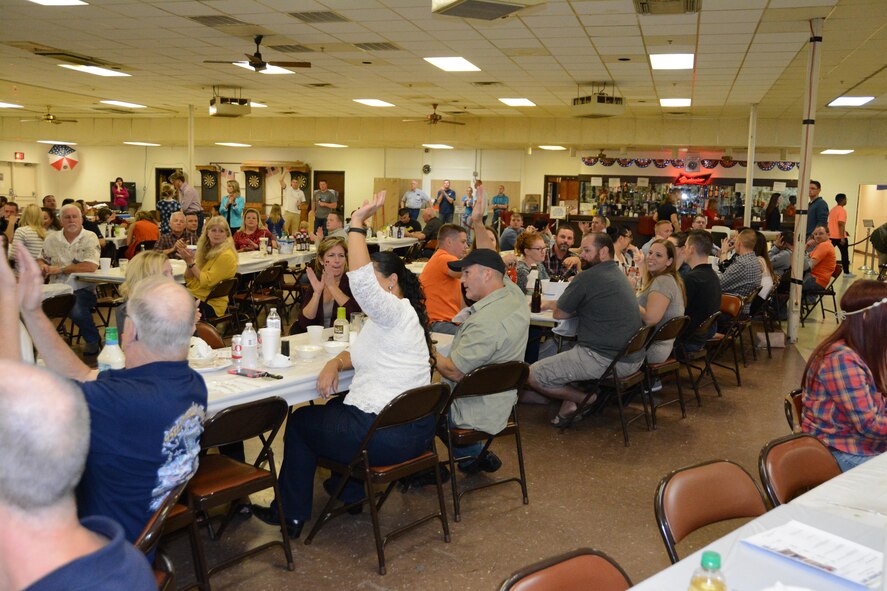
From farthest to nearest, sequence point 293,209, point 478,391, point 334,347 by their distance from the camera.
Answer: point 293,209 < point 334,347 < point 478,391

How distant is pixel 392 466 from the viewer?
3441mm

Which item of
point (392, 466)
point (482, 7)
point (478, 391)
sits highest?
point (482, 7)

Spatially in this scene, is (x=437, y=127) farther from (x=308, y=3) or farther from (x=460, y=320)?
(x=460, y=320)

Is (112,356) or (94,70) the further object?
(94,70)

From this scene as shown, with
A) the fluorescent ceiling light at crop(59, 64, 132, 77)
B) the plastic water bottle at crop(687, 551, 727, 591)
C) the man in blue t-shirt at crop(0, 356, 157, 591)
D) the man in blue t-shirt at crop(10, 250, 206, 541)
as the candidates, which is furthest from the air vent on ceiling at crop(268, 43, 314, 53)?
the plastic water bottle at crop(687, 551, 727, 591)

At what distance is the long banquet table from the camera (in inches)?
71.2

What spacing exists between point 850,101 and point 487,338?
1169cm

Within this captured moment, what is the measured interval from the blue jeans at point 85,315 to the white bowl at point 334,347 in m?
3.96

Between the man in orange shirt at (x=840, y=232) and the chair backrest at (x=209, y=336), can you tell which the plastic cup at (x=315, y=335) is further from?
the man in orange shirt at (x=840, y=232)

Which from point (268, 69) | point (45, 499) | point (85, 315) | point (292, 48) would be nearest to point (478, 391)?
point (45, 499)

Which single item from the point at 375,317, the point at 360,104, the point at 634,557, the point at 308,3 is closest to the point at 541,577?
the point at 375,317

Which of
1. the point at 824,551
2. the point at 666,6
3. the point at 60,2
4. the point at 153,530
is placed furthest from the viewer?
the point at 60,2

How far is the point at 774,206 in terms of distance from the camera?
619 inches

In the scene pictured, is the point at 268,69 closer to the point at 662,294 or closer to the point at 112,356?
the point at 662,294
